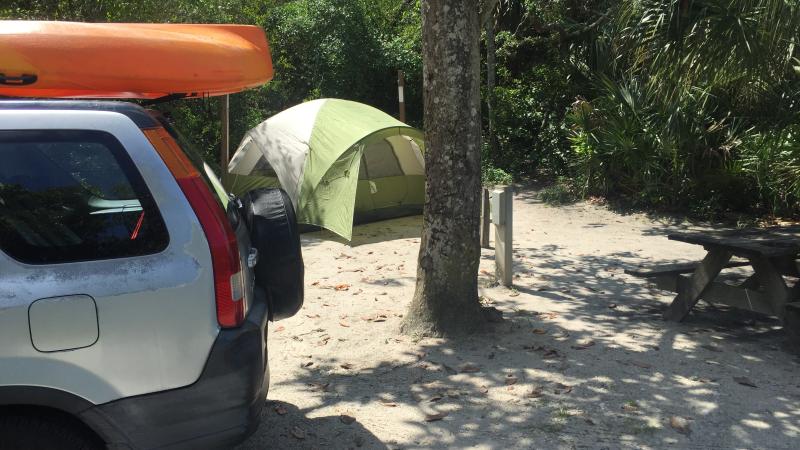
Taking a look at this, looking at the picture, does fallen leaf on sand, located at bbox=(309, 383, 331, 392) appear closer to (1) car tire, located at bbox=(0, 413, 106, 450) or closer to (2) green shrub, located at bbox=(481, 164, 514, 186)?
(1) car tire, located at bbox=(0, 413, 106, 450)

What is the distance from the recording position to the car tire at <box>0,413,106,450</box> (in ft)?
9.55

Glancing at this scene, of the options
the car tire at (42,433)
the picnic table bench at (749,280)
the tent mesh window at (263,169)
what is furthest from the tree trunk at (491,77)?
the car tire at (42,433)

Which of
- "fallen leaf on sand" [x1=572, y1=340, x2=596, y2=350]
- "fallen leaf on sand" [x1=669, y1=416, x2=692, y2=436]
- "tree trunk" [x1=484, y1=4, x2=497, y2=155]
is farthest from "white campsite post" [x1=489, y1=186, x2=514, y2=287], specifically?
"tree trunk" [x1=484, y1=4, x2=497, y2=155]

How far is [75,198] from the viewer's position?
3062mm

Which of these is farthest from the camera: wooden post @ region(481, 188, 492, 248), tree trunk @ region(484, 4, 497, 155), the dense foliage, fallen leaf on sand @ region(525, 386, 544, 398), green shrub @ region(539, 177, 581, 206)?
tree trunk @ region(484, 4, 497, 155)

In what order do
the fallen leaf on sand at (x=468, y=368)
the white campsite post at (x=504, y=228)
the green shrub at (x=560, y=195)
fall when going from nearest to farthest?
the fallen leaf on sand at (x=468, y=368)
the white campsite post at (x=504, y=228)
the green shrub at (x=560, y=195)

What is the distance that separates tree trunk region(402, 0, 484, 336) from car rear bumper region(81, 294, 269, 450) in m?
2.74

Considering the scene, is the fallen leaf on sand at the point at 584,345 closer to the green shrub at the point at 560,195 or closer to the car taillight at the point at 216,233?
the car taillight at the point at 216,233

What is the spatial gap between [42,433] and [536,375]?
316cm

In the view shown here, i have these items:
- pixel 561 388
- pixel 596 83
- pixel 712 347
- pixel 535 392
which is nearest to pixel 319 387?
pixel 535 392

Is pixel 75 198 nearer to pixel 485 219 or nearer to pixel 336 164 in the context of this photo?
pixel 485 219

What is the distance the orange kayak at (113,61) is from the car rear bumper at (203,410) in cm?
143

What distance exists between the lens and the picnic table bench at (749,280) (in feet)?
18.4

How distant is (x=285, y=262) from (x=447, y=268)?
2244 millimetres
